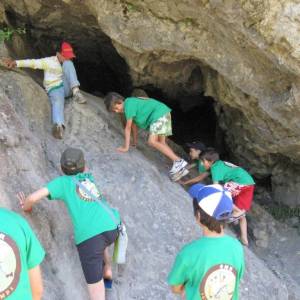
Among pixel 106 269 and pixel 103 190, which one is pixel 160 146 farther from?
pixel 106 269

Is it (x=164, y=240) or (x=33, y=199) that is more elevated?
(x=33, y=199)

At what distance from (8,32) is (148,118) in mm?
1824

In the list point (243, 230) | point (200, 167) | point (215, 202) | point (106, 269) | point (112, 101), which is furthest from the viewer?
point (200, 167)

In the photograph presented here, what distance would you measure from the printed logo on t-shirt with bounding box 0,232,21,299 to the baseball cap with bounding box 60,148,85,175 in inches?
54.4

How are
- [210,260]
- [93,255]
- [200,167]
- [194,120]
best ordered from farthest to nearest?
[194,120] → [200,167] → [93,255] → [210,260]

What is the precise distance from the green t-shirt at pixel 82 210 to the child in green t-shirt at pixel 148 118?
1765 millimetres

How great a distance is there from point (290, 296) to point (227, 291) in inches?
102

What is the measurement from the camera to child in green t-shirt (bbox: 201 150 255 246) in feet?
17.5

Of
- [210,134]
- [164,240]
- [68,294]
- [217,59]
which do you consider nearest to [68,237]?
[68,294]

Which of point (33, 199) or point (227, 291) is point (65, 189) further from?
point (227, 291)

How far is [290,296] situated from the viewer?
484 centimetres

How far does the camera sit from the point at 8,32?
5.29 metres

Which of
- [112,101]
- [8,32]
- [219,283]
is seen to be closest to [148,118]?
[112,101]

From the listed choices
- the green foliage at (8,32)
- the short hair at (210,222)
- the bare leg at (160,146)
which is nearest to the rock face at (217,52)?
the green foliage at (8,32)
